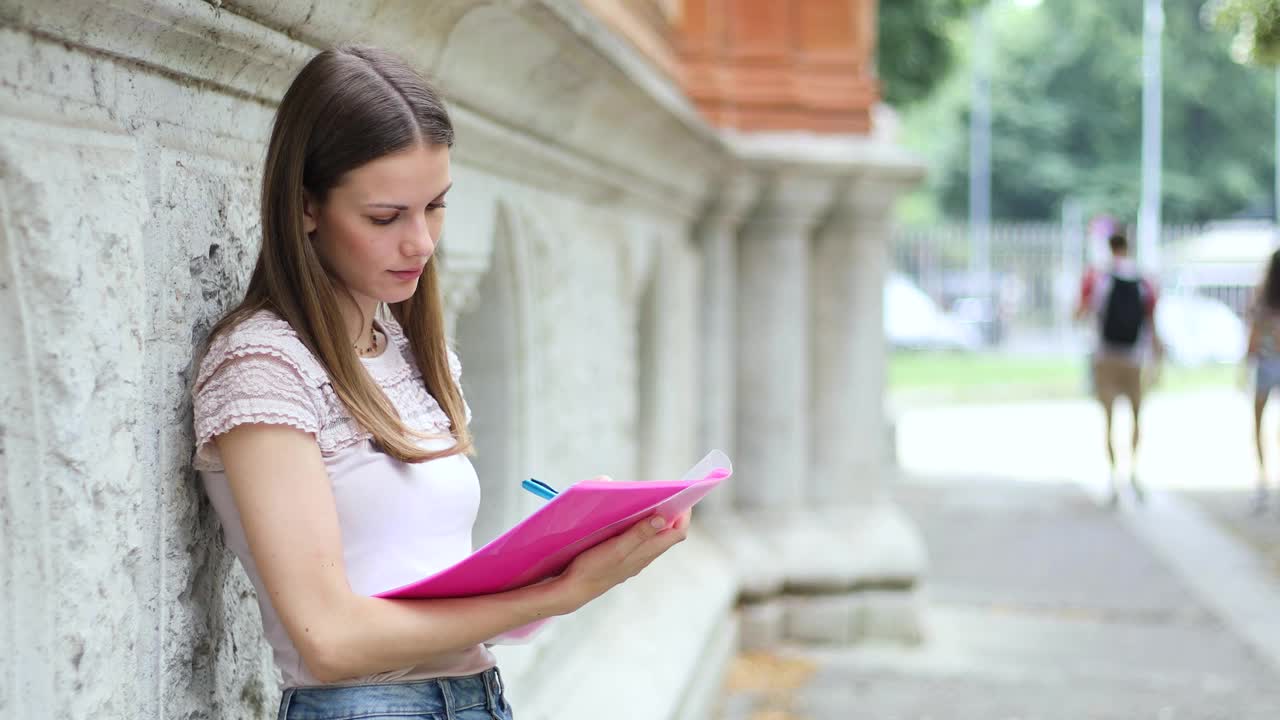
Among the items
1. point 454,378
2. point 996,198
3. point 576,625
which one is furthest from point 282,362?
point 996,198

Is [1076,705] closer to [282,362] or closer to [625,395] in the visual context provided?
[625,395]

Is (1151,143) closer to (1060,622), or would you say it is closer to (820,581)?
(1060,622)

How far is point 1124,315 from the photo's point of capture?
9281 millimetres

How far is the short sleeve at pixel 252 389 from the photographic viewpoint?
4.62ft

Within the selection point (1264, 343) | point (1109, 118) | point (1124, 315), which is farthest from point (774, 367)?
point (1109, 118)

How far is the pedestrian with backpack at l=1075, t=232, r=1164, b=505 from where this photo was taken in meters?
9.33

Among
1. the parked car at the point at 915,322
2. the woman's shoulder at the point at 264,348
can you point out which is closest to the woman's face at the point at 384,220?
the woman's shoulder at the point at 264,348

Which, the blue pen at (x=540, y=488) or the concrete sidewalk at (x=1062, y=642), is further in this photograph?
the concrete sidewalk at (x=1062, y=642)

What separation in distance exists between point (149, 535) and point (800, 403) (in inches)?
186

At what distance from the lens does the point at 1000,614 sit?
643 cm

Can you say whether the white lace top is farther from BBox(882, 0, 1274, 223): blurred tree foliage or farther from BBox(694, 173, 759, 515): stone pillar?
BBox(882, 0, 1274, 223): blurred tree foliage

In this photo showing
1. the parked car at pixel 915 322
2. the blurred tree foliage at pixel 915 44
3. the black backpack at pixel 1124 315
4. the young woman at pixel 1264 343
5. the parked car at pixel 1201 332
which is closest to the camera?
the young woman at pixel 1264 343

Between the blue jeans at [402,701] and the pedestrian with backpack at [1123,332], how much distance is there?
826cm

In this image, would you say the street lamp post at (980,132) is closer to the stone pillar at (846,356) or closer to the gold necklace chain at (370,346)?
the stone pillar at (846,356)
